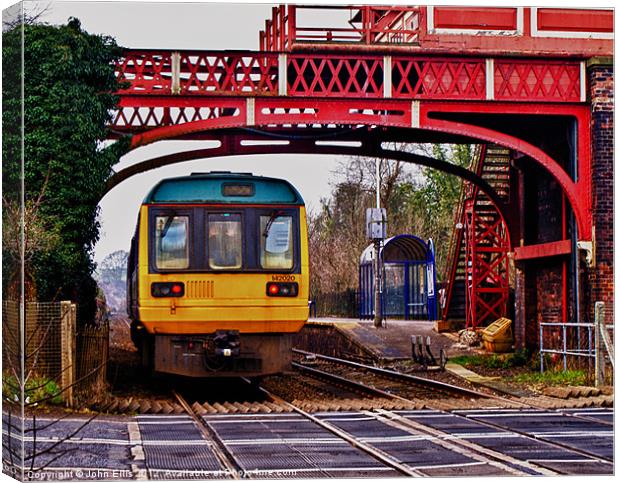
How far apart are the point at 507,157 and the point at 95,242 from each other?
9.49m

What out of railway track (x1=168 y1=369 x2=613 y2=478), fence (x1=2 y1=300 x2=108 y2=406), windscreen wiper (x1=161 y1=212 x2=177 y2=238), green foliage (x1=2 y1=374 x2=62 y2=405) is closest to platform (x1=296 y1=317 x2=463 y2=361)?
railway track (x1=168 y1=369 x2=613 y2=478)

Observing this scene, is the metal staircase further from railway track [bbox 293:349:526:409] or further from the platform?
railway track [bbox 293:349:526:409]

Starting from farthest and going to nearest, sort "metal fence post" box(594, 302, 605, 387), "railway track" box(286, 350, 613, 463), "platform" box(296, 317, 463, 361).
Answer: "platform" box(296, 317, 463, 361), "metal fence post" box(594, 302, 605, 387), "railway track" box(286, 350, 613, 463)

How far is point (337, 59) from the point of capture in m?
14.0

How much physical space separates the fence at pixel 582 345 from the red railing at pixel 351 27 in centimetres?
391

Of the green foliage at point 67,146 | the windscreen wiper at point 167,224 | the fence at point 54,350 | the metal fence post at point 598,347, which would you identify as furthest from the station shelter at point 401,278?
the green foliage at point 67,146

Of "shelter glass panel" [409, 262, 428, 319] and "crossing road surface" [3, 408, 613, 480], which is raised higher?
"shelter glass panel" [409, 262, 428, 319]

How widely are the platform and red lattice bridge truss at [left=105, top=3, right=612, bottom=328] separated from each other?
8.17 feet

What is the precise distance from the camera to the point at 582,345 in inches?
599

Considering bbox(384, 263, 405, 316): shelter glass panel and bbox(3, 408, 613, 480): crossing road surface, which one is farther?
bbox(384, 263, 405, 316): shelter glass panel

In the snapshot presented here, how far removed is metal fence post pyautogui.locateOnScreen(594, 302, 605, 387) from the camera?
47.2 ft

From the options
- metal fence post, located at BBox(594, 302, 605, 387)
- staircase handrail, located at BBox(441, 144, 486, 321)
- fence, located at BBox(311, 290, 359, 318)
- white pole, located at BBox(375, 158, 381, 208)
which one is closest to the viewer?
metal fence post, located at BBox(594, 302, 605, 387)

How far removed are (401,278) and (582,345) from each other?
2557 millimetres

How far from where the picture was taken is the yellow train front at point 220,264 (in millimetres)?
13875
